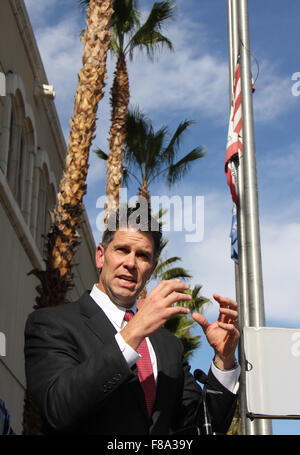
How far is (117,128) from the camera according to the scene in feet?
50.7

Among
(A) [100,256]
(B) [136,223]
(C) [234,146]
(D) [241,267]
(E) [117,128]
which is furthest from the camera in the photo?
(E) [117,128]

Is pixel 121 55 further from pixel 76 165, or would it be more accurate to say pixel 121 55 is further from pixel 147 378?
pixel 147 378

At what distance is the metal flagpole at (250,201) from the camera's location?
18.6ft

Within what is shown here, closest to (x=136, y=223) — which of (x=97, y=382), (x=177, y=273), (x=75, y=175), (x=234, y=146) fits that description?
(x=97, y=382)

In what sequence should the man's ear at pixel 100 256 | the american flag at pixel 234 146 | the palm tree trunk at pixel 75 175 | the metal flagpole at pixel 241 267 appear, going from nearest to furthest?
the man's ear at pixel 100 256
the metal flagpole at pixel 241 267
the american flag at pixel 234 146
the palm tree trunk at pixel 75 175

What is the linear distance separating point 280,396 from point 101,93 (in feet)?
26.9

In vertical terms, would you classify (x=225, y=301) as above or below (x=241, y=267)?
below

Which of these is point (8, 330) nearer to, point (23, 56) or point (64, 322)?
point (23, 56)

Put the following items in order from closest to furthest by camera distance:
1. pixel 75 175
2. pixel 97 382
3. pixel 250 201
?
1. pixel 97 382
2. pixel 250 201
3. pixel 75 175

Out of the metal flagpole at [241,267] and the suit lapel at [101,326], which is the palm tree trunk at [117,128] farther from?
the suit lapel at [101,326]

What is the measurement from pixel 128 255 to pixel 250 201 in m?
3.47

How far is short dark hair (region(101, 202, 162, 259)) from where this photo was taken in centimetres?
307

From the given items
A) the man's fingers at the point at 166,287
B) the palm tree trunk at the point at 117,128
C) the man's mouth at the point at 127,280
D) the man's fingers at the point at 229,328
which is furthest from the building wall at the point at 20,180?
the man's fingers at the point at 166,287

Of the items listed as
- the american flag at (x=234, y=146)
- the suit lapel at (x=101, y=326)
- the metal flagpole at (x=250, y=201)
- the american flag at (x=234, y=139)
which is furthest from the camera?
the american flag at (x=234, y=139)
